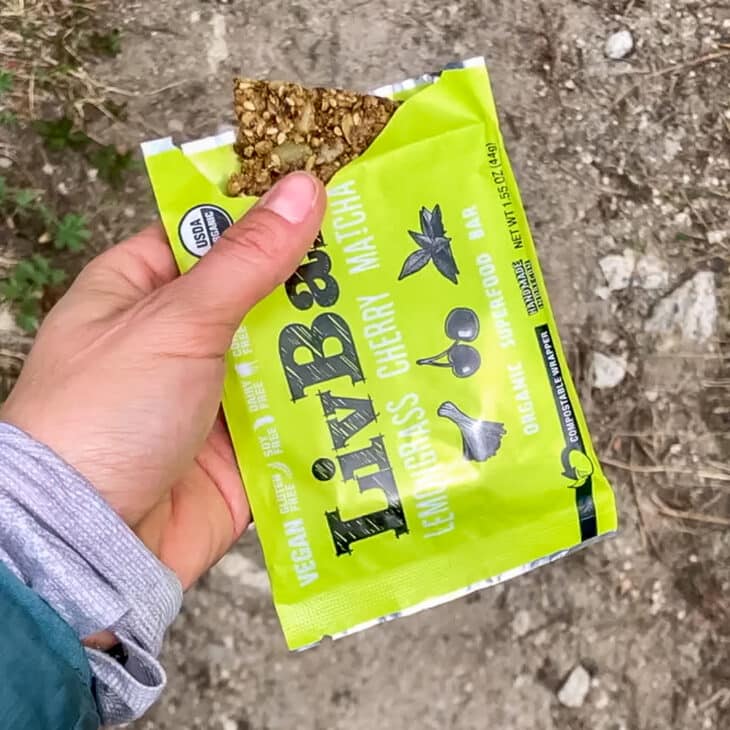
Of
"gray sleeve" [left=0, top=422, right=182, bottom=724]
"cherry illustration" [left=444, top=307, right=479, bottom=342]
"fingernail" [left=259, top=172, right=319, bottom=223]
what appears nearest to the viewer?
"gray sleeve" [left=0, top=422, right=182, bottom=724]

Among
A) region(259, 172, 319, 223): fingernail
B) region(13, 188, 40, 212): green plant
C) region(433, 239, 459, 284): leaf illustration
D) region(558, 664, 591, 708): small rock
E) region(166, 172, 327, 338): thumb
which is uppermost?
region(13, 188, 40, 212): green plant

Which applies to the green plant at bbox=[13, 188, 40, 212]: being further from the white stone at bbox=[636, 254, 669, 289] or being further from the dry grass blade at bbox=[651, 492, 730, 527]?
the dry grass blade at bbox=[651, 492, 730, 527]

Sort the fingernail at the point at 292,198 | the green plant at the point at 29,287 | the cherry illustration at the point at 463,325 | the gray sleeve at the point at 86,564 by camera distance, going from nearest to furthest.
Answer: the gray sleeve at the point at 86,564
the fingernail at the point at 292,198
the cherry illustration at the point at 463,325
the green plant at the point at 29,287

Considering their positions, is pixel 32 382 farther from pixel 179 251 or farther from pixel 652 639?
pixel 652 639

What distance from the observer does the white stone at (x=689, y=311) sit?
4.32 feet

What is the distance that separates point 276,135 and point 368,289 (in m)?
0.21

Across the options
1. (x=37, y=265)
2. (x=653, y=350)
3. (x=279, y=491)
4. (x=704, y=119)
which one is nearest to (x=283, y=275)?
(x=279, y=491)

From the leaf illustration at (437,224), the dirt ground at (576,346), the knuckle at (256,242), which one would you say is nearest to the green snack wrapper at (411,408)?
the leaf illustration at (437,224)

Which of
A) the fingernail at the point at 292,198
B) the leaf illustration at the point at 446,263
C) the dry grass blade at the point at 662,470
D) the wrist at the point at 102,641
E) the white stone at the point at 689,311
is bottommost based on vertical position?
the dry grass blade at the point at 662,470

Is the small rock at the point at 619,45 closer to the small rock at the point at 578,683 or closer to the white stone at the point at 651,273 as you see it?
the white stone at the point at 651,273

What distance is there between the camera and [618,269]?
1313 millimetres

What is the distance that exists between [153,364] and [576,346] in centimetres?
70

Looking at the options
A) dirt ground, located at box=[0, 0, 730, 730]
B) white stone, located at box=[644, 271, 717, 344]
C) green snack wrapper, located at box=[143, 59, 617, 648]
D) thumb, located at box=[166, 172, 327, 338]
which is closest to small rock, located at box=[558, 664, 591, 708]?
dirt ground, located at box=[0, 0, 730, 730]

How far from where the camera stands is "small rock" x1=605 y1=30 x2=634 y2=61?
132 centimetres
